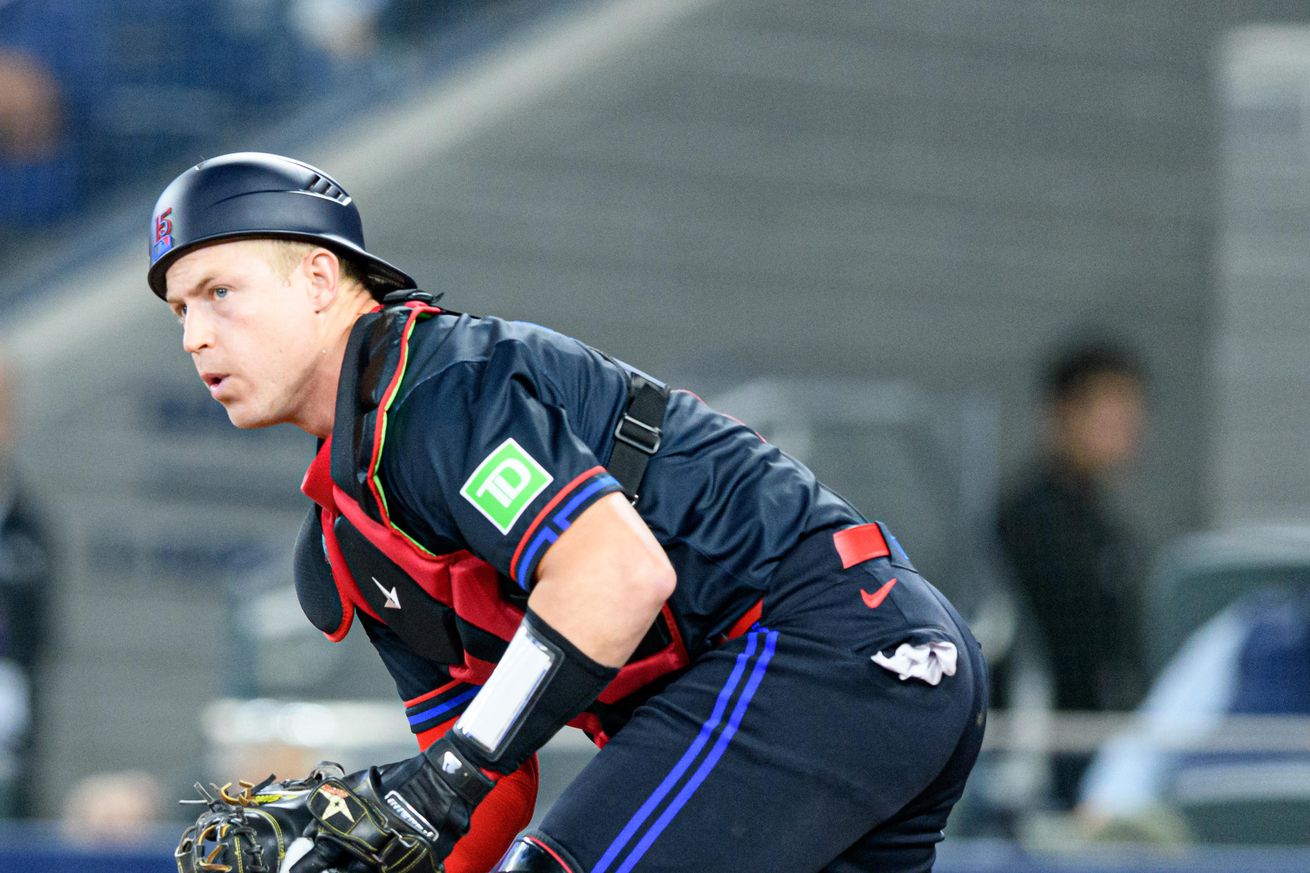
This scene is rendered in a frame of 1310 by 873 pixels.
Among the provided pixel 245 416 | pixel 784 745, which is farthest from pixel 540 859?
pixel 245 416

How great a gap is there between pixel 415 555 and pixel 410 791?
37 centimetres

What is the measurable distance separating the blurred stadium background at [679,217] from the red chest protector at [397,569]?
199 inches

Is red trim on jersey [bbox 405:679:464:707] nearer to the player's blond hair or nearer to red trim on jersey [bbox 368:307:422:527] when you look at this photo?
red trim on jersey [bbox 368:307:422:527]

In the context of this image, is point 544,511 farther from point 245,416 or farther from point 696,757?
point 245,416

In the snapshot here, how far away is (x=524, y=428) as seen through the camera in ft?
9.24

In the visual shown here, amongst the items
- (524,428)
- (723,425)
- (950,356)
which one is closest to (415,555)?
(524,428)

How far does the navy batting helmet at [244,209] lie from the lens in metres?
3.00

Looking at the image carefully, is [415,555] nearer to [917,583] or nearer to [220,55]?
[917,583]

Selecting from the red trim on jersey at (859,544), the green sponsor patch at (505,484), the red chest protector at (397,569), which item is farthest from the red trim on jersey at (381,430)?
the red trim on jersey at (859,544)

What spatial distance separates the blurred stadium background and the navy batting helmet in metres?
5.14

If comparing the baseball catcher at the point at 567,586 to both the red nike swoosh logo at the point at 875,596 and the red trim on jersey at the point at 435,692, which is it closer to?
the red nike swoosh logo at the point at 875,596

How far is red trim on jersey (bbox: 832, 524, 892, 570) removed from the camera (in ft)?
9.97

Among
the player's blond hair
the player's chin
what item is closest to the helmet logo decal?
the player's blond hair

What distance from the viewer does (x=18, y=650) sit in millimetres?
6812
